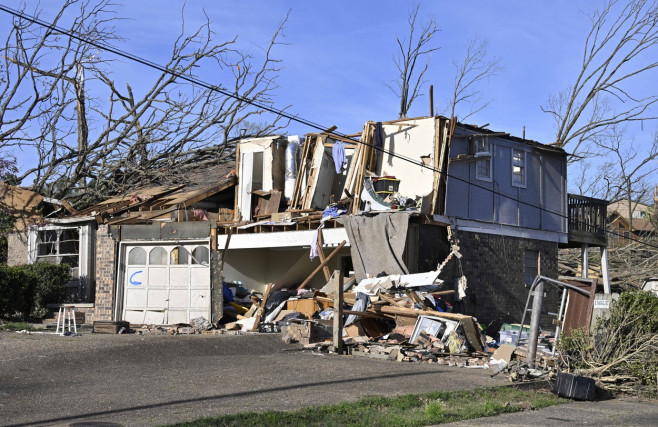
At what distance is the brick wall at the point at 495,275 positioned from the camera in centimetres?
2138

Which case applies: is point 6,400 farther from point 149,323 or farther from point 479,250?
point 479,250

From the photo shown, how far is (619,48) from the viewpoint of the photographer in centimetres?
3984

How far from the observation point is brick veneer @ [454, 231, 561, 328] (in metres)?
21.4

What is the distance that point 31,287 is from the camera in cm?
2106

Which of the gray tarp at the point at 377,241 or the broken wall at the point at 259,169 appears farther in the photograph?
the broken wall at the point at 259,169

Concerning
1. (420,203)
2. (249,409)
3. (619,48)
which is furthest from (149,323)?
(619,48)

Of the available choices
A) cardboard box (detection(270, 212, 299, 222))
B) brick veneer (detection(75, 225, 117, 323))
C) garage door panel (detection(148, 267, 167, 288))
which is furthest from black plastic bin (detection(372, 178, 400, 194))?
brick veneer (detection(75, 225, 117, 323))

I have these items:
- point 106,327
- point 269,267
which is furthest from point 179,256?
point 269,267

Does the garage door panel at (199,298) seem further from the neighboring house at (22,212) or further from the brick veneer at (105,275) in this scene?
the neighboring house at (22,212)

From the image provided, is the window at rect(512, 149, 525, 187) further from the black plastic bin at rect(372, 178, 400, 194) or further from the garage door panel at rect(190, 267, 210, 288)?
the garage door panel at rect(190, 267, 210, 288)

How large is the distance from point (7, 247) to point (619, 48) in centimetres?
3023

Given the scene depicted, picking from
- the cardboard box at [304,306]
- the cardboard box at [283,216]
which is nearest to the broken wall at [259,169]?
the cardboard box at [283,216]

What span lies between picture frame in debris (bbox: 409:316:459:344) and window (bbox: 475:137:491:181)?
21.7 feet

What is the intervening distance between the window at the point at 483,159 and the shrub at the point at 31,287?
12.1 m
